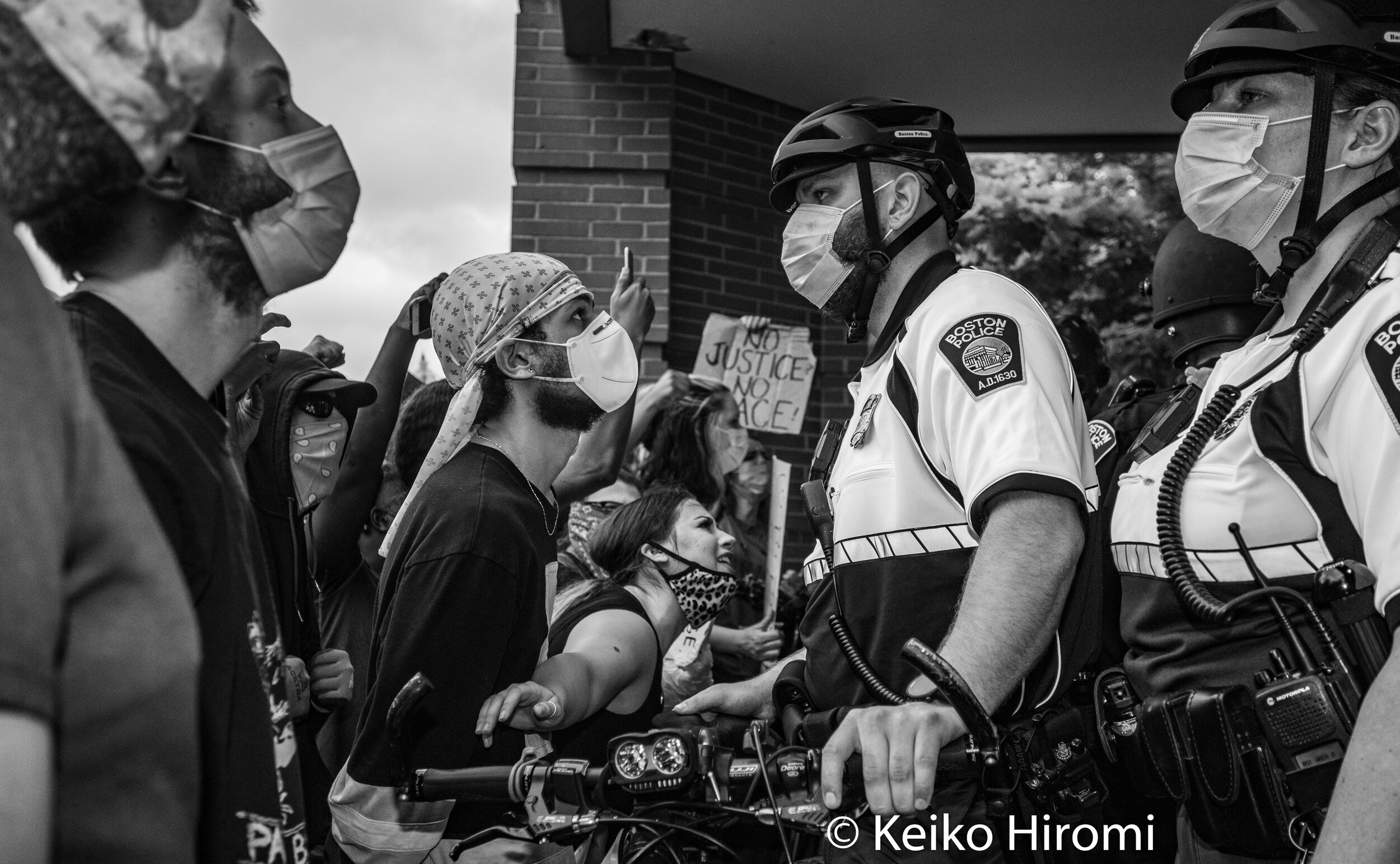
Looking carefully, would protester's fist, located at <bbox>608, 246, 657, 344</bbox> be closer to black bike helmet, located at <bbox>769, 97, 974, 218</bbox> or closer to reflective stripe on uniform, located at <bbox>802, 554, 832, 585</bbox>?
black bike helmet, located at <bbox>769, 97, 974, 218</bbox>

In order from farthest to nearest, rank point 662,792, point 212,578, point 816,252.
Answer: point 816,252, point 662,792, point 212,578

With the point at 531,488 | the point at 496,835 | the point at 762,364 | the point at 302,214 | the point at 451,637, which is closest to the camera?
the point at 302,214

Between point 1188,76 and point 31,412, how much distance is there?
2.82 m

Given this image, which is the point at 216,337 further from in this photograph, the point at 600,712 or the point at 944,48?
the point at 944,48

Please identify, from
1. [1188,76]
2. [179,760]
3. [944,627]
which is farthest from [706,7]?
[179,760]

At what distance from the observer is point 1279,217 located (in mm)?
2693

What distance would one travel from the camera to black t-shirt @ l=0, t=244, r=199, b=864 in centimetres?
89

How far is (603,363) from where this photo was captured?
380 cm

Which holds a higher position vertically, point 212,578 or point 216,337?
point 216,337

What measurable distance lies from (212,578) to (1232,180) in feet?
7.62

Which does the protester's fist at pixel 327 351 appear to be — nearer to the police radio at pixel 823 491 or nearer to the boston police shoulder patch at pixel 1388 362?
the police radio at pixel 823 491

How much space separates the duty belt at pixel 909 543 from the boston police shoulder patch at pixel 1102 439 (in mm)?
909

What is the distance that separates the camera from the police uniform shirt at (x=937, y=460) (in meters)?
2.44

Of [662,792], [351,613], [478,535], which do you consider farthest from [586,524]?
[662,792]
